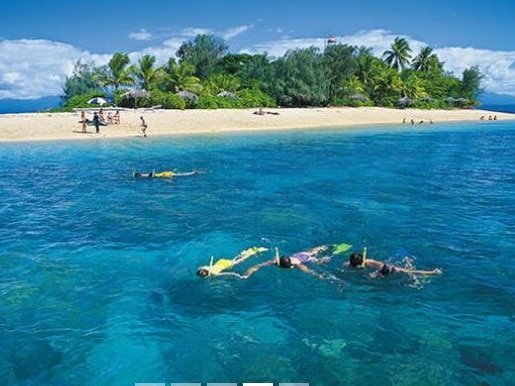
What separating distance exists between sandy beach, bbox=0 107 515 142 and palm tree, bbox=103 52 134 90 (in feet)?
25.8

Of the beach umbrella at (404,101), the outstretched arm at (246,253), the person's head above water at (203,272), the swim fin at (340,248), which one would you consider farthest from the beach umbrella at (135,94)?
the person's head above water at (203,272)

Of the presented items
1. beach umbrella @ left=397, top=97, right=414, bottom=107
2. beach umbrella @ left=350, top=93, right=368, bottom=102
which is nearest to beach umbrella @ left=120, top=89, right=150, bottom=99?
beach umbrella @ left=350, top=93, right=368, bottom=102

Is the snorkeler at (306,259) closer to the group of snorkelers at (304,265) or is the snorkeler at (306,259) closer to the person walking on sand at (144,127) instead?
the group of snorkelers at (304,265)

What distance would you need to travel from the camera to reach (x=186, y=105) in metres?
60.5

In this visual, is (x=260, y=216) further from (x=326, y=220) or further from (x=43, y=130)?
(x=43, y=130)

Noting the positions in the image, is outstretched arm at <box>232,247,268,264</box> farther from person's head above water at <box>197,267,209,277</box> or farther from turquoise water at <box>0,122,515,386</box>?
person's head above water at <box>197,267,209,277</box>

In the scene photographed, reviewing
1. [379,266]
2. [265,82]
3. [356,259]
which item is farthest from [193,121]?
[379,266]

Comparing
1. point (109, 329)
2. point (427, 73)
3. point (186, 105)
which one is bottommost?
point (109, 329)

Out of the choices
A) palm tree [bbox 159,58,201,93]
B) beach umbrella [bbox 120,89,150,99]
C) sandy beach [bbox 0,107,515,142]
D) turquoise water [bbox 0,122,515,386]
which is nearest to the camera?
turquoise water [bbox 0,122,515,386]

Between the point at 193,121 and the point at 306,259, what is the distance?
40111 mm

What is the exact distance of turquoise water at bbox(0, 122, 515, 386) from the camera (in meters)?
9.50

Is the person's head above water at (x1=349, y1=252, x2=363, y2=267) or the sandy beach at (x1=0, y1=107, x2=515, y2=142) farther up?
the sandy beach at (x1=0, y1=107, x2=515, y2=142)

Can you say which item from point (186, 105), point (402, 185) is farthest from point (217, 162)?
point (186, 105)

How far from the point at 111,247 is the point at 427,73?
9320 centimetres
